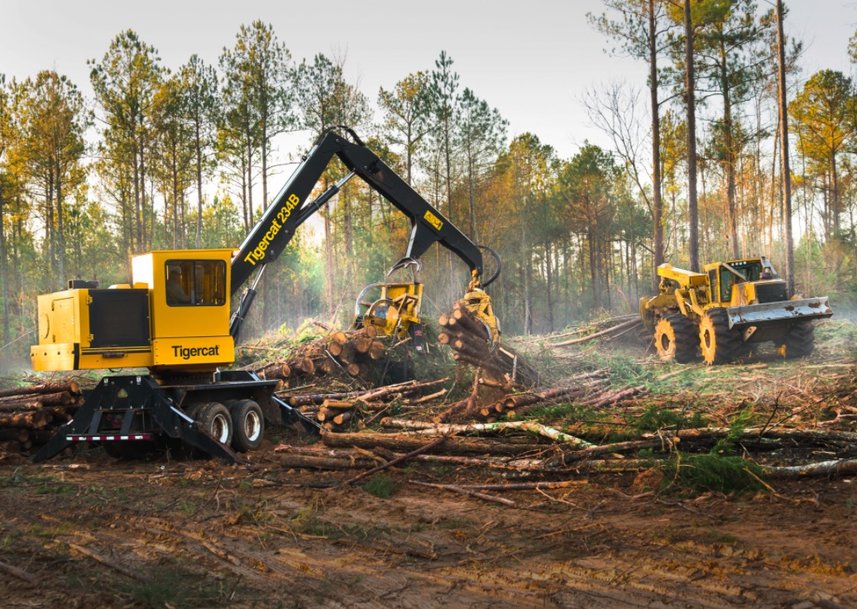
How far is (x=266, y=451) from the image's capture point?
1203 cm

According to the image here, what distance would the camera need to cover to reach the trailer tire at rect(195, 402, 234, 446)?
36.9 ft

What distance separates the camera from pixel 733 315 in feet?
57.8

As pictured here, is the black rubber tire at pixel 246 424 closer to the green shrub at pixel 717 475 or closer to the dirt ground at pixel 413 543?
the dirt ground at pixel 413 543

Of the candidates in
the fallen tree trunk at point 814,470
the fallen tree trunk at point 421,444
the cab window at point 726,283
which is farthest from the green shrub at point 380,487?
the cab window at point 726,283

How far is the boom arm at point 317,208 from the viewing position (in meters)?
12.7

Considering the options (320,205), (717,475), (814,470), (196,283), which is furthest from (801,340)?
(196,283)

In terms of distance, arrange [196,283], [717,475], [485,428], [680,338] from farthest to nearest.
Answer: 1. [680,338]
2. [196,283]
3. [485,428]
4. [717,475]

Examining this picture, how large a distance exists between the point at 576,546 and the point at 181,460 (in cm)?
723

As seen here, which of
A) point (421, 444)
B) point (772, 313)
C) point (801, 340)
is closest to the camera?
point (421, 444)

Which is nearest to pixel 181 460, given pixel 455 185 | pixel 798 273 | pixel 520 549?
pixel 520 549

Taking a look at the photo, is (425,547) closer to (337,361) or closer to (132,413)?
(132,413)

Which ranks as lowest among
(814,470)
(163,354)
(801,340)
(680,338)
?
(814,470)

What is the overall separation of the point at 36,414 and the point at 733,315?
13.7 metres

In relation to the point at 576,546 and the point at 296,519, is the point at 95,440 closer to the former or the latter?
the point at 296,519
